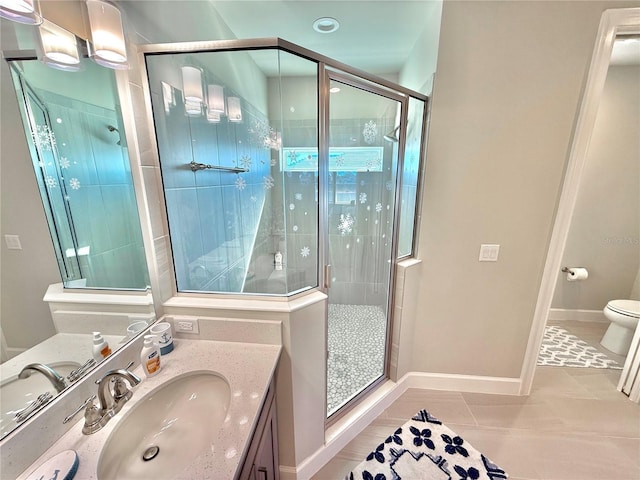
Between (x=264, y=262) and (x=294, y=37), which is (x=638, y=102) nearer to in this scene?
(x=294, y=37)

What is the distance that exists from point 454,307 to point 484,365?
1.85ft

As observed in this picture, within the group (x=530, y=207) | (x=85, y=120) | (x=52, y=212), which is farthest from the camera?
(x=530, y=207)

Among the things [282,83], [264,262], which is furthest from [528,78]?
[264,262]

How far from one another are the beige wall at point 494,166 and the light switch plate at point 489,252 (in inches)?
1.2

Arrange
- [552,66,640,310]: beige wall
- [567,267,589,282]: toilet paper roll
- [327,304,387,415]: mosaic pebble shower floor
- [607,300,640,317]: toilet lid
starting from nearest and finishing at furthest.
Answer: [327,304,387,415]: mosaic pebble shower floor
[607,300,640,317]: toilet lid
[552,66,640,310]: beige wall
[567,267,589,282]: toilet paper roll

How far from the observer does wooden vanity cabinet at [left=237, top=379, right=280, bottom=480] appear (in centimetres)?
79

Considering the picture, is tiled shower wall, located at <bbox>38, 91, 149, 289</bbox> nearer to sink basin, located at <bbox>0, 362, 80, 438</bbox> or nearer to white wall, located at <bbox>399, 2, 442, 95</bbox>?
sink basin, located at <bbox>0, 362, 80, 438</bbox>

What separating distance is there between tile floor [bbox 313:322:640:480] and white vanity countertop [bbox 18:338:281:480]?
3.03ft

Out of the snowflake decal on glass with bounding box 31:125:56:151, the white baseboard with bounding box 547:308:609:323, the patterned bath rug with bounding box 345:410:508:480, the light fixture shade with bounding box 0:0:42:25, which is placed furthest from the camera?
the white baseboard with bounding box 547:308:609:323

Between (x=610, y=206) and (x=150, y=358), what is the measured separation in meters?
4.10

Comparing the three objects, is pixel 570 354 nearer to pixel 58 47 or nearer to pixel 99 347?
pixel 99 347

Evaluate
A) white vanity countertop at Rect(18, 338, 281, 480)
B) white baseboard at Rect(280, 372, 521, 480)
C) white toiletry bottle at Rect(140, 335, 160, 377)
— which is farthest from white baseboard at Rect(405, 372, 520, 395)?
white toiletry bottle at Rect(140, 335, 160, 377)

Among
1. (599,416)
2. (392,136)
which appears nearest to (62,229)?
(392,136)

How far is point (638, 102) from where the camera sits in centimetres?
239
